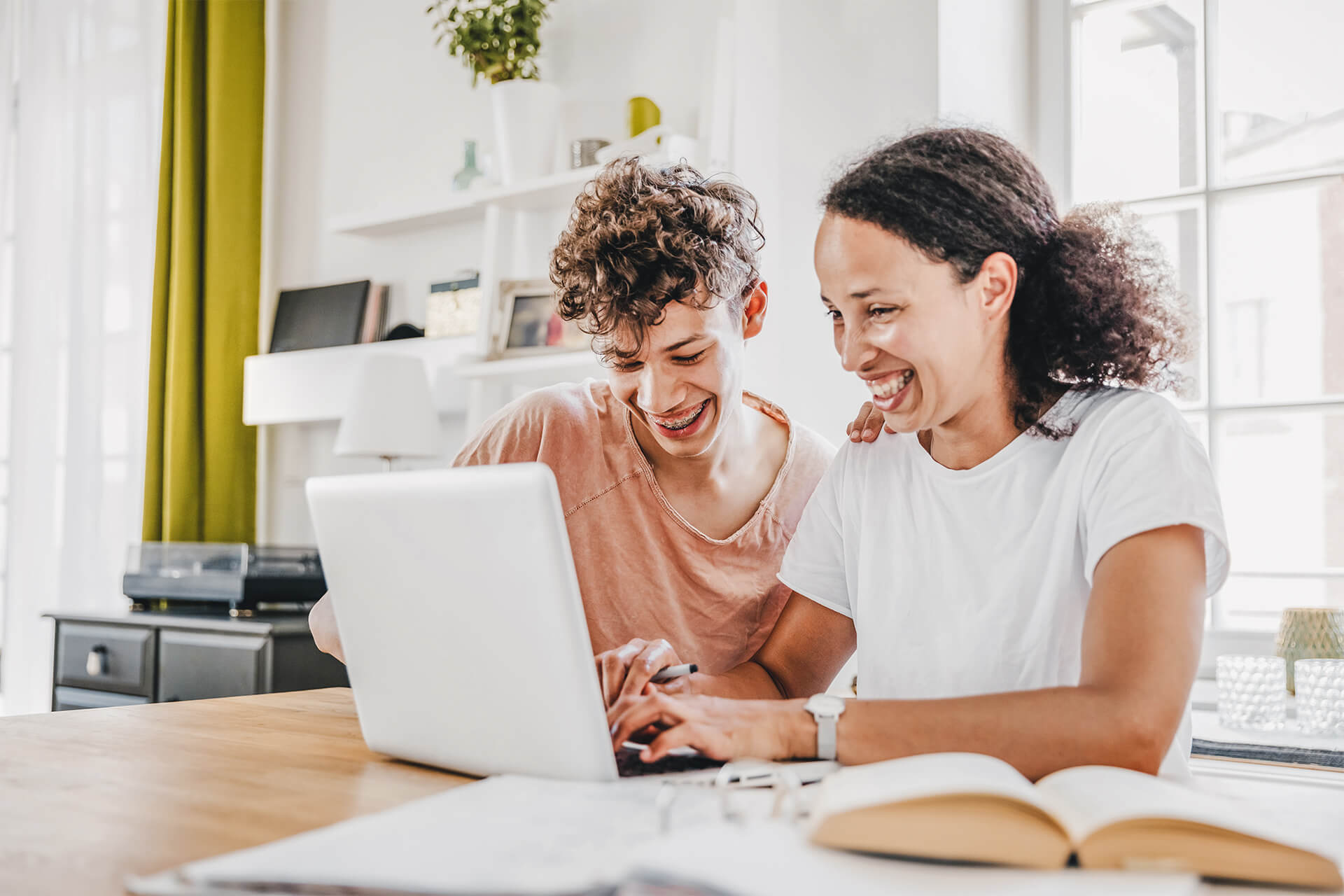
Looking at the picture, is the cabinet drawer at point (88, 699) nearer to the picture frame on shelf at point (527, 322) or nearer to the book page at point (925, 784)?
the picture frame on shelf at point (527, 322)

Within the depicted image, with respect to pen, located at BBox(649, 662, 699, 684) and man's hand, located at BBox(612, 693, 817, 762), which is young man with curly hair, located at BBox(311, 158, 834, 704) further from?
man's hand, located at BBox(612, 693, 817, 762)

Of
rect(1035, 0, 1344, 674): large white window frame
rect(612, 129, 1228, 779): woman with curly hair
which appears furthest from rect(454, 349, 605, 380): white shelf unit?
rect(612, 129, 1228, 779): woman with curly hair

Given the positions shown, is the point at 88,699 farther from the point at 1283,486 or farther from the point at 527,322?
the point at 1283,486

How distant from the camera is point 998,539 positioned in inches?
45.2

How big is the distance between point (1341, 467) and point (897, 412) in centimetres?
136

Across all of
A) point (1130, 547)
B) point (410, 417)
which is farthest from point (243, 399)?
point (1130, 547)

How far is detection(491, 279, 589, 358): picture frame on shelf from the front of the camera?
2.57 metres

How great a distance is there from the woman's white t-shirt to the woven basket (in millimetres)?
827

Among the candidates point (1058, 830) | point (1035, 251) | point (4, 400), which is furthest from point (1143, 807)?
point (4, 400)

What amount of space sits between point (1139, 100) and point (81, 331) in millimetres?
3152

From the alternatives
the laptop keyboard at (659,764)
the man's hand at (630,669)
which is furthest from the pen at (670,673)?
the laptop keyboard at (659,764)

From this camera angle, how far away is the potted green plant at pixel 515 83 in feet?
8.81

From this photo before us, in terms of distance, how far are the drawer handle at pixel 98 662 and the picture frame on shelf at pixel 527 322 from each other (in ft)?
4.15

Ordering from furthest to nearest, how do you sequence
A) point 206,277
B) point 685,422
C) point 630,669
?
point 206,277 < point 685,422 < point 630,669
